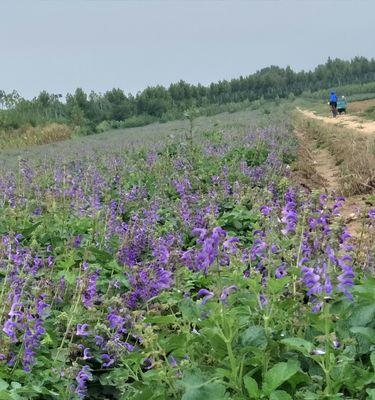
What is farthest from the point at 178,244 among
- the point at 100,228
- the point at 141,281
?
the point at 100,228

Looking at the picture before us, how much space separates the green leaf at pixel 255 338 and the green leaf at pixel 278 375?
12cm

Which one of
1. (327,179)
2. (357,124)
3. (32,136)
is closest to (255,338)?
(327,179)

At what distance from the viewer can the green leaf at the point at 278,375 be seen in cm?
210

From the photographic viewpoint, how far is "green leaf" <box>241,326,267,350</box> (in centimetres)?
227

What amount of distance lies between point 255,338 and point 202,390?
1.02 ft

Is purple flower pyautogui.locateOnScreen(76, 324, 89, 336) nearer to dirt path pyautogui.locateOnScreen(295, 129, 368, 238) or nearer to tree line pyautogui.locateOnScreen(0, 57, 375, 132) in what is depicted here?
dirt path pyautogui.locateOnScreen(295, 129, 368, 238)

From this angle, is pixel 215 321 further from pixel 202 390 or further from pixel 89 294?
pixel 89 294

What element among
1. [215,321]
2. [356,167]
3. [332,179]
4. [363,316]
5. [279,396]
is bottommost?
[332,179]

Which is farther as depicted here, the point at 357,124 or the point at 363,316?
the point at 357,124

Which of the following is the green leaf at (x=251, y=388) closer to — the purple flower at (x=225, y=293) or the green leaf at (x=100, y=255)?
the purple flower at (x=225, y=293)

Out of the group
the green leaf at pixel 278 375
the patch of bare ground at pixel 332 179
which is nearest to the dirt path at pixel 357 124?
the patch of bare ground at pixel 332 179

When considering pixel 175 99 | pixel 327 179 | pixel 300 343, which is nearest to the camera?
pixel 300 343

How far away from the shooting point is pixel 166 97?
66.8 m

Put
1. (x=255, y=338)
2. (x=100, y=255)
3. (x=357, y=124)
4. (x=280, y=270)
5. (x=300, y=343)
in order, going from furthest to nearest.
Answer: (x=357, y=124) < (x=100, y=255) < (x=280, y=270) < (x=255, y=338) < (x=300, y=343)
